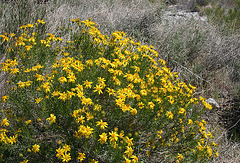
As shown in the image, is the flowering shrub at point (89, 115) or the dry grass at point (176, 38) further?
the dry grass at point (176, 38)

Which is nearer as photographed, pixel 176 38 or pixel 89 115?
pixel 89 115

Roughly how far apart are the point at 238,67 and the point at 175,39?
1.71m

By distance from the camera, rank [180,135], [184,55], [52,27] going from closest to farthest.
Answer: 1. [180,135]
2. [52,27]
3. [184,55]

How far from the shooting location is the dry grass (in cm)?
414

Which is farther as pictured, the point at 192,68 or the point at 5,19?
the point at 192,68

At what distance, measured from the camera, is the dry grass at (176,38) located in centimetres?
414

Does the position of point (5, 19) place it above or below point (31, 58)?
above

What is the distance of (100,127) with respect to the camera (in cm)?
189

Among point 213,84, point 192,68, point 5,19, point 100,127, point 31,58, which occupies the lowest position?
point 213,84

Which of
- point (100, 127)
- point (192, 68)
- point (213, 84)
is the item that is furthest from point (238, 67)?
point (100, 127)

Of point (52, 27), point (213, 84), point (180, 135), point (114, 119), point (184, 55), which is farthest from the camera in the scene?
point (184, 55)

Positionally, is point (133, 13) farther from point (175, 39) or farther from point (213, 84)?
point (213, 84)

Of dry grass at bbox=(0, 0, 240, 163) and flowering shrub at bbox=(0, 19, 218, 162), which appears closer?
flowering shrub at bbox=(0, 19, 218, 162)

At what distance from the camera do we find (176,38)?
5504 millimetres
